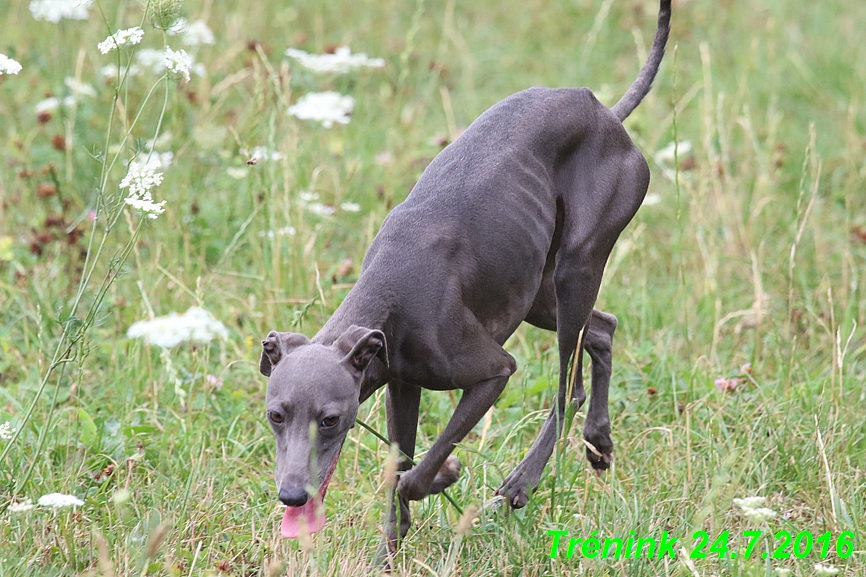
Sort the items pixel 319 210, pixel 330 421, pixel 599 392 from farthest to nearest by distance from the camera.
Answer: pixel 319 210, pixel 599 392, pixel 330 421

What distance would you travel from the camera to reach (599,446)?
14.3 ft

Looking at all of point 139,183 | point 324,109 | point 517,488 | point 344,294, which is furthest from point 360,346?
point 324,109

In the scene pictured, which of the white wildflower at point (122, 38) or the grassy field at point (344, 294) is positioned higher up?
the white wildflower at point (122, 38)

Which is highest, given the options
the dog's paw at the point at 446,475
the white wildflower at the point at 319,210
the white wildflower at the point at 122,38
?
the white wildflower at the point at 122,38

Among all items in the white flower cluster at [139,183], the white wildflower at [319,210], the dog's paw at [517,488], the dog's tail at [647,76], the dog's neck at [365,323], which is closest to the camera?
the white flower cluster at [139,183]

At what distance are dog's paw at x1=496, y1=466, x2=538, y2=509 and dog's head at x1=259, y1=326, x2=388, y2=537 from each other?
2.82 feet

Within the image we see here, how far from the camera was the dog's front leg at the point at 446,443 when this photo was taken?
3596mm

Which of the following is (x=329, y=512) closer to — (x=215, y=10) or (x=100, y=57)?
(x=100, y=57)

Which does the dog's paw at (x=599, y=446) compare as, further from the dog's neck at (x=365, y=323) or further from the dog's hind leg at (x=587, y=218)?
the dog's neck at (x=365, y=323)

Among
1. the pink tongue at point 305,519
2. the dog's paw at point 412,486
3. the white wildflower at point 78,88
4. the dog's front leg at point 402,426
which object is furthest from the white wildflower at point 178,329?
the white wildflower at point 78,88

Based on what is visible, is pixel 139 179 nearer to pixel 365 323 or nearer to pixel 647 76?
pixel 365 323

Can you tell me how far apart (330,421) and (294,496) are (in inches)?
10.7

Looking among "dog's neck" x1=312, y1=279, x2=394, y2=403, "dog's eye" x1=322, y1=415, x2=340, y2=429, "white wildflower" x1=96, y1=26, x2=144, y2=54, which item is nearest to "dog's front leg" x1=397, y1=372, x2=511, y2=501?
"dog's neck" x1=312, y1=279, x2=394, y2=403

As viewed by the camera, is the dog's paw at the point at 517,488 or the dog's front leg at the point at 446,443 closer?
the dog's front leg at the point at 446,443
